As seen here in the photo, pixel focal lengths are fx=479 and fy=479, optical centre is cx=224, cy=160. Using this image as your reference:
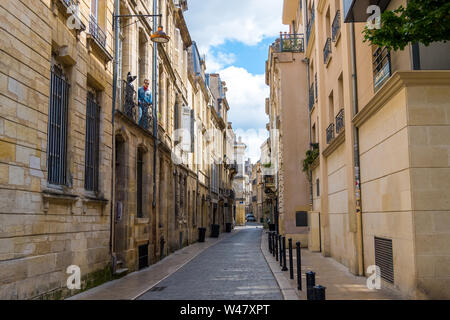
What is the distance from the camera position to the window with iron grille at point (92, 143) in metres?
10.8

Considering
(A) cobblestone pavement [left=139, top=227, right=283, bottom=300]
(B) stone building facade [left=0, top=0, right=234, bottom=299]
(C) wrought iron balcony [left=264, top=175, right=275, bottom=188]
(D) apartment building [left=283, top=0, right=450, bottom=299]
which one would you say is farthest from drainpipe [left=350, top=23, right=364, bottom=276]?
(C) wrought iron balcony [left=264, top=175, right=275, bottom=188]

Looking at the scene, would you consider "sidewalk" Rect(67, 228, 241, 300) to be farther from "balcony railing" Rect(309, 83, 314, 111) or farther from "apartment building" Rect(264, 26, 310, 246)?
"balcony railing" Rect(309, 83, 314, 111)

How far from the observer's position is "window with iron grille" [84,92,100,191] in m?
10.8

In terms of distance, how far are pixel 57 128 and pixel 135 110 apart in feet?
18.2

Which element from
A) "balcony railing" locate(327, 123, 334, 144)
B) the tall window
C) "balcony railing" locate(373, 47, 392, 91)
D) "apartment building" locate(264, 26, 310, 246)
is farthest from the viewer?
"apartment building" locate(264, 26, 310, 246)

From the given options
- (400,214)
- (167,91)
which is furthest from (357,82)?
(167,91)

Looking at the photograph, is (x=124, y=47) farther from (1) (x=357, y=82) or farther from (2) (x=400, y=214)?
(2) (x=400, y=214)

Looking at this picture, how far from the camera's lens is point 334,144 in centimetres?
1464

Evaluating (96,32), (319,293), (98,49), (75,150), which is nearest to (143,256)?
(75,150)

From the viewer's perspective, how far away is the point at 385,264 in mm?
9352

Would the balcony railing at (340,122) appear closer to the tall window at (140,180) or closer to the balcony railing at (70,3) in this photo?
the tall window at (140,180)

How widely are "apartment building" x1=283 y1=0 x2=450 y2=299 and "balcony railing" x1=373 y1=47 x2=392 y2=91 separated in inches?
0.7

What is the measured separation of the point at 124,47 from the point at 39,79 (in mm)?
6595

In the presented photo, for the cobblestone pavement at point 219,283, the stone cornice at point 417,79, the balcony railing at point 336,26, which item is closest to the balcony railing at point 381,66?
the stone cornice at point 417,79
